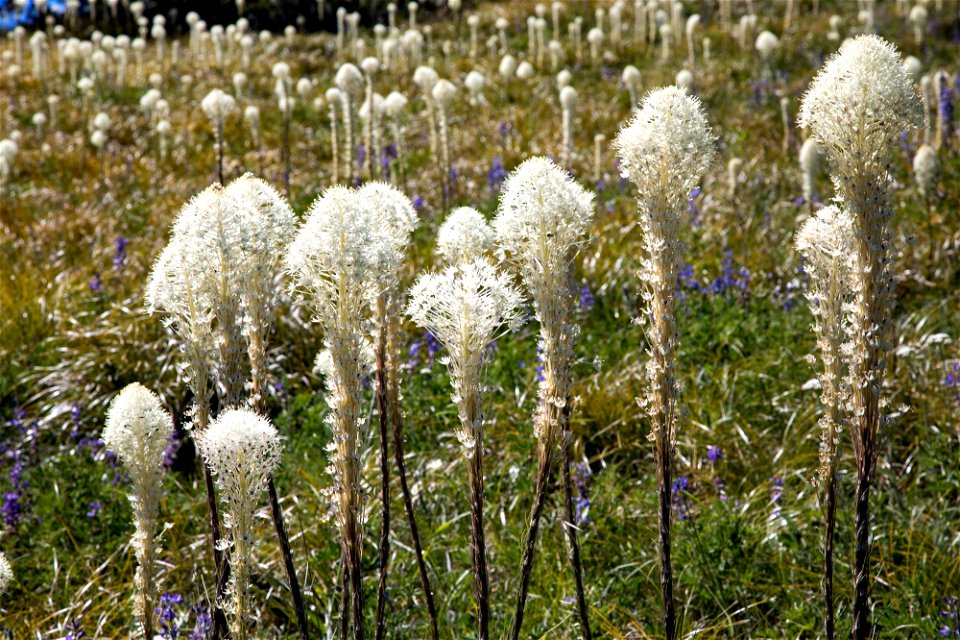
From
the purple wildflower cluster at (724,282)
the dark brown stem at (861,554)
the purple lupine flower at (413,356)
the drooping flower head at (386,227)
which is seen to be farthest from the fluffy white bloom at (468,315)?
the purple wildflower cluster at (724,282)

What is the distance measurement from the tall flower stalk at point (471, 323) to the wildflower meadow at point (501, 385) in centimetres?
1

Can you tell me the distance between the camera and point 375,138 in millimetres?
8117

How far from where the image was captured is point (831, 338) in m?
2.54

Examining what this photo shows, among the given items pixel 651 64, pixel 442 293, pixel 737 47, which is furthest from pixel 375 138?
pixel 737 47

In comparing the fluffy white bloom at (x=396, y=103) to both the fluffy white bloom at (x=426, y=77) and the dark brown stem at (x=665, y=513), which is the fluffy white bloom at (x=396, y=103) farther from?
the dark brown stem at (x=665, y=513)

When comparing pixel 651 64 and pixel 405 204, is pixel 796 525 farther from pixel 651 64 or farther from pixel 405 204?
pixel 651 64

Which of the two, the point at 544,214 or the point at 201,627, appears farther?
the point at 201,627

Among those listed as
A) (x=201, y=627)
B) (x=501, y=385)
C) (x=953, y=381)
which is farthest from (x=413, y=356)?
(x=953, y=381)

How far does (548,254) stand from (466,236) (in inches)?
13.4

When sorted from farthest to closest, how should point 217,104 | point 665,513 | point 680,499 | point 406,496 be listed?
point 217,104 < point 680,499 < point 406,496 < point 665,513

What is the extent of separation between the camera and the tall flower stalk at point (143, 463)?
8.02ft

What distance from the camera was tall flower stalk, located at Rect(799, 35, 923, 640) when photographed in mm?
2254

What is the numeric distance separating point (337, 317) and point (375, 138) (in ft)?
20.5

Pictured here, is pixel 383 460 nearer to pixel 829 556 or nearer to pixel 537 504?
pixel 537 504
